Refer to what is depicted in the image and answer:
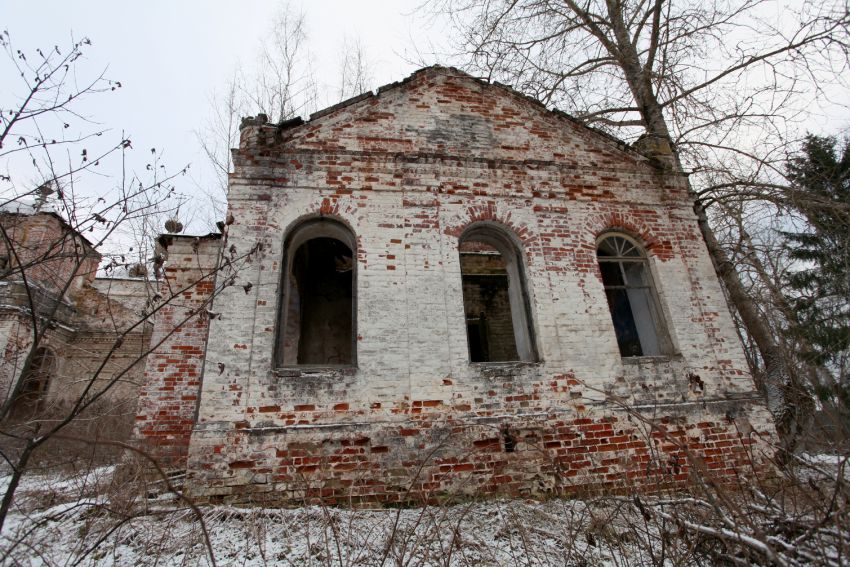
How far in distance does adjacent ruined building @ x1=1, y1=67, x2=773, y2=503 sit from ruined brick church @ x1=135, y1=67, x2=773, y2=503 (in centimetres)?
3

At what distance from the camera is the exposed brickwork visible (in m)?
5.77

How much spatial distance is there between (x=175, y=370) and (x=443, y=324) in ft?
11.9

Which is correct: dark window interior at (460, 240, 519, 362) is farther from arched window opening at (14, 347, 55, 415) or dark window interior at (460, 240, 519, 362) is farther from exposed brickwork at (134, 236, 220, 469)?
arched window opening at (14, 347, 55, 415)

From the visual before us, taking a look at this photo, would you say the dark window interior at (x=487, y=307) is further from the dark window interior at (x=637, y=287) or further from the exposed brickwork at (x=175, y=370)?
the exposed brickwork at (x=175, y=370)

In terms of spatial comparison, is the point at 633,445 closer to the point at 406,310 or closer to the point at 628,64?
the point at 406,310

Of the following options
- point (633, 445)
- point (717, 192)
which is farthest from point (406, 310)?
point (717, 192)

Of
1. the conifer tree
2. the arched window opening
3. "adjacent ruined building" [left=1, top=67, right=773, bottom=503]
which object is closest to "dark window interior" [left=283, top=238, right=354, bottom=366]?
→ "adjacent ruined building" [left=1, top=67, right=773, bottom=503]

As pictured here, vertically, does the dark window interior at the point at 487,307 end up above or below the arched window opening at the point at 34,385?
above

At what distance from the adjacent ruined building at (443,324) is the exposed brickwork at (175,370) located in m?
0.03

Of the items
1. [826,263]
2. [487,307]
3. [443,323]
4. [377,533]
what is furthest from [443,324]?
[826,263]

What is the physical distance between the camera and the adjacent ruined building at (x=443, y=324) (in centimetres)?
514

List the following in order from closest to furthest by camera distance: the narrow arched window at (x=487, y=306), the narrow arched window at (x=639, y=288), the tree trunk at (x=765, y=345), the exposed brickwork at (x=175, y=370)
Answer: the exposed brickwork at (x=175, y=370) → the narrow arched window at (x=639, y=288) → the tree trunk at (x=765, y=345) → the narrow arched window at (x=487, y=306)

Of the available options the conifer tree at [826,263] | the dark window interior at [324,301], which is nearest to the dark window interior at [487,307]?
the dark window interior at [324,301]

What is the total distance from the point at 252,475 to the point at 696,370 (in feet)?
18.6
